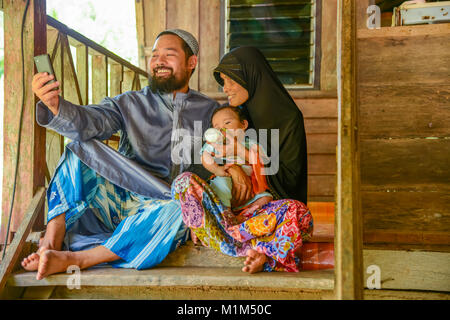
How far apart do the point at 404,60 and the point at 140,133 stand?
165 cm

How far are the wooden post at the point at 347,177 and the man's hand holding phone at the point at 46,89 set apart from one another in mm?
1432

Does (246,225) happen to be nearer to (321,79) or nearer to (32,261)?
(32,261)

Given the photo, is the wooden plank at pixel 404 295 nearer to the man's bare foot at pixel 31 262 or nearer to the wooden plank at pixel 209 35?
the man's bare foot at pixel 31 262

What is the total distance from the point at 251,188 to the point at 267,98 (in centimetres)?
55

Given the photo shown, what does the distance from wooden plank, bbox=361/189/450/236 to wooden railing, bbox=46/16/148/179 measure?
1.92 m

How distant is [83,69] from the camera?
9.86ft

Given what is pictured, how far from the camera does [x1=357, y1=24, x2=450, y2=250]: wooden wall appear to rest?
232 centimetres

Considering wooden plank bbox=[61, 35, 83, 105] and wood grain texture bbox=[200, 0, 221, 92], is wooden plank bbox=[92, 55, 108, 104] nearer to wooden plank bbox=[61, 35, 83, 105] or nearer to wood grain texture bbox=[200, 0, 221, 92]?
wooden plank bbox=[61, 35, 83, 105]

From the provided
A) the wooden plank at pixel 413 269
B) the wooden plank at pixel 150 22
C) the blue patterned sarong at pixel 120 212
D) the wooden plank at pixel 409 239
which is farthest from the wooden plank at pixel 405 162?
the wooden plank at pixel 150 22

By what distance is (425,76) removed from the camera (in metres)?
2.36

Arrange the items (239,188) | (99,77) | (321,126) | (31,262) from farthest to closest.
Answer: (321,126)
(99,77)
(239,188)
(31,262)

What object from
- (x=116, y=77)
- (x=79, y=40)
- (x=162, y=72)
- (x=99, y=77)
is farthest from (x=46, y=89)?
(x=116, y=77)

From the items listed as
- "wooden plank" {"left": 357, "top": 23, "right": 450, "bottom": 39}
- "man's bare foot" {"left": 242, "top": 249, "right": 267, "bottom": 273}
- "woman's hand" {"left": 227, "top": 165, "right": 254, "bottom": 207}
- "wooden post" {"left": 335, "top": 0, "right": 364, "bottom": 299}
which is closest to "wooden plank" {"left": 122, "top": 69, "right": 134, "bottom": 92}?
"woman's hand" {"left": 227, "top": 165, "right": 254, "bottom": 207}
